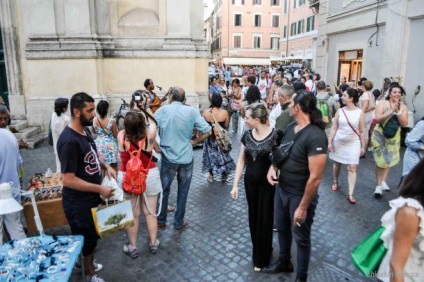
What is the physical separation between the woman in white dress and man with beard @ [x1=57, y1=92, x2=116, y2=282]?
3916 mm

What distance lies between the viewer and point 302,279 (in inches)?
136

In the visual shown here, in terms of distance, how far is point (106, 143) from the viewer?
5.40m

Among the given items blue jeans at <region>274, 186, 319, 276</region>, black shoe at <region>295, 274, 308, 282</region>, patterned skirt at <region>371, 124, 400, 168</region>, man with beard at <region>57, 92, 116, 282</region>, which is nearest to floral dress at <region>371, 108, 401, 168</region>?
patterned skirt at <region>371, 124, 400, 168</region>

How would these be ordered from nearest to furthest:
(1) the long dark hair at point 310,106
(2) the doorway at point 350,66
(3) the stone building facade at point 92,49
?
(1) the long dark hair at point 310,106, (3) the stone building facade at point 92,49, (2) the doorway at point 350,66

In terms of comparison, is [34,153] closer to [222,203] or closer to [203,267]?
[222,203]

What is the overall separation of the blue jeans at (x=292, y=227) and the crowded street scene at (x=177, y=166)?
0.04 feet

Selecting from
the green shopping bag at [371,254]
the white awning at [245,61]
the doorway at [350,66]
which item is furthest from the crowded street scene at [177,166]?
the white awning at [245,61]

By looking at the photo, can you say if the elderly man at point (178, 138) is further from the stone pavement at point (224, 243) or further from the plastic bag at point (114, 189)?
the plastic bag at point (114, 189)

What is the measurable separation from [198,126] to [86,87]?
267 inches

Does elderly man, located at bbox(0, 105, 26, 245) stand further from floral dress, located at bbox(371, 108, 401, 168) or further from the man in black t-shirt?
floral dress, located at bbox(371, 108, 401, 168)

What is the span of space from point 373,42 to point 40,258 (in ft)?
47.3

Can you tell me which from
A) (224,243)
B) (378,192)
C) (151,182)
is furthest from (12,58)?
(378,192)

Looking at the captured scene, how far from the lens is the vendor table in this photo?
165 inches

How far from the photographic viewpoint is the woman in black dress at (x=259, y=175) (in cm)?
357
